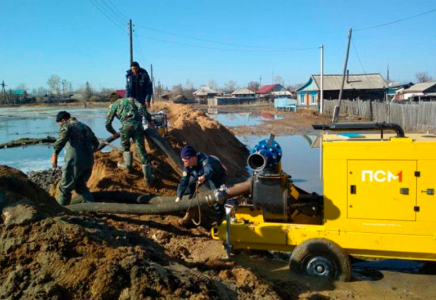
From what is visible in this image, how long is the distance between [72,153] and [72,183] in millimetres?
500

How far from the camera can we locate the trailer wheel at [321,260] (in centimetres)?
566

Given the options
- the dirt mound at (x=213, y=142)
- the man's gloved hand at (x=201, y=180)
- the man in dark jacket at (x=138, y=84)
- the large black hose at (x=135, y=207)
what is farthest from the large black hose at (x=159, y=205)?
the dirt mound at (x=213, y=142)

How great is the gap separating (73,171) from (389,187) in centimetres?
489

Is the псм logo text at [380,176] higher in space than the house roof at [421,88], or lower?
lower

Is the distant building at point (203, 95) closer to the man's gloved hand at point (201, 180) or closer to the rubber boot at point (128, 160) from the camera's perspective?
the rubber boot at point (128, 160)

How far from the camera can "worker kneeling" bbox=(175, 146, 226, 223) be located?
6988mm

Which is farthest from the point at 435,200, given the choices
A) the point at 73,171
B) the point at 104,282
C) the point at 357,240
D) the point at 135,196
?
the point at 73,171

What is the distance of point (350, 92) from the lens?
171ft

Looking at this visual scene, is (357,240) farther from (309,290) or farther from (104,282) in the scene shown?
(104,282)

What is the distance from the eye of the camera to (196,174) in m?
7.23

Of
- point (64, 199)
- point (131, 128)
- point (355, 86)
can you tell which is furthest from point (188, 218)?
point (355, 86)

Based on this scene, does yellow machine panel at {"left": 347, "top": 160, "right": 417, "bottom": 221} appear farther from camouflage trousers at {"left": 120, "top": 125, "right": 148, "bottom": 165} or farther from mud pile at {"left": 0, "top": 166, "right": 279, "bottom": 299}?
camouflage trousers at {"left": 120, "top": 125, "right": 148, "bottom": 165}

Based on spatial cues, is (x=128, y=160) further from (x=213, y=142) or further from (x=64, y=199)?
(x=213, y=142)

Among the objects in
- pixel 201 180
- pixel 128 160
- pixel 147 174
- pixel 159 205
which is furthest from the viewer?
pixel 128 160
